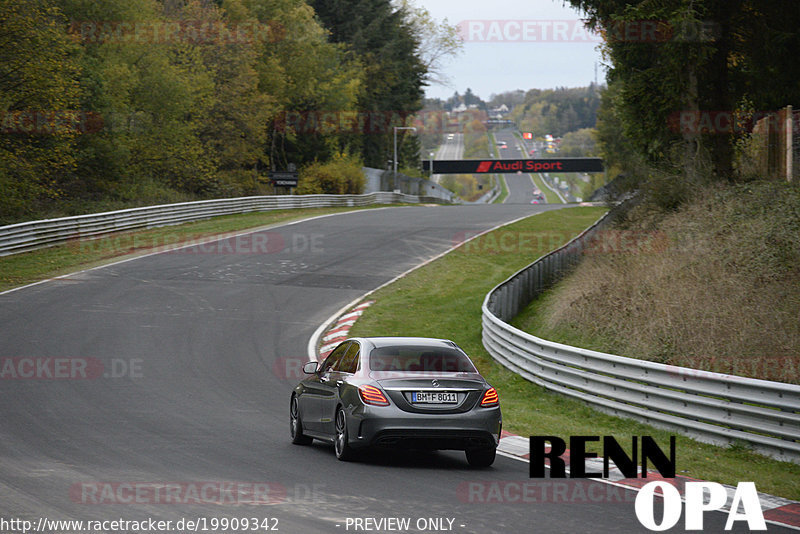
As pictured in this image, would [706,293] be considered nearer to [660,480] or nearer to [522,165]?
[660,480]

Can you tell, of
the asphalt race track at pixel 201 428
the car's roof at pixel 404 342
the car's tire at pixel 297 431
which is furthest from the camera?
the car's tire at pixel 297 431

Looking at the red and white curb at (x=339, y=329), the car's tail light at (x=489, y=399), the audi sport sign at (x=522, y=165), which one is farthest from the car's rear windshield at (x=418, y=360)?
the audi sport sign at (x=522, y=165)

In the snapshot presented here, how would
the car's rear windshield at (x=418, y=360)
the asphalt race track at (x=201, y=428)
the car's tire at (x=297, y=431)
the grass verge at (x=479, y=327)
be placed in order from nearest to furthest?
the asphalt race track at (x=201, y=428)
the car's rear windshield at (x=418, y=360)
the grass verge at (x=479, y=327)
the car's tire at (x=297, y=431)

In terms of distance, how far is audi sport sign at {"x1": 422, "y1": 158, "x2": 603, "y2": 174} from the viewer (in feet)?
348

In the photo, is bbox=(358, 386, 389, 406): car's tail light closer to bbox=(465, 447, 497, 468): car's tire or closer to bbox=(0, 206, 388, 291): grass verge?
bbox=(465, 447, 497, 468): car's tire

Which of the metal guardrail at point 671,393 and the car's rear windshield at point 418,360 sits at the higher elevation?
the car's rear windshield at point 418,360

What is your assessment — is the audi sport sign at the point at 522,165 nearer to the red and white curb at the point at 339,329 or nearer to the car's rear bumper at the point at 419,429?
the red and white curb at the point at 339,329

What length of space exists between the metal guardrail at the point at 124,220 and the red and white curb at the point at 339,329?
13720 millimetres

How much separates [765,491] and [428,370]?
12.0 feet

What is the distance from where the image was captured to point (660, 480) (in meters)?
9.52

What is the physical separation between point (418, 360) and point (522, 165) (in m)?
99.9

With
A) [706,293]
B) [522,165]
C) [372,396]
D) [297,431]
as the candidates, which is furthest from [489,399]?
[522,165]

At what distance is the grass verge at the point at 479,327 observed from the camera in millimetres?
10656

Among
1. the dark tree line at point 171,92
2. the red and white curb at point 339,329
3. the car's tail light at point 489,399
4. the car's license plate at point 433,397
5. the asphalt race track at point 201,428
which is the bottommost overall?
the red and white curb at point 339,329
